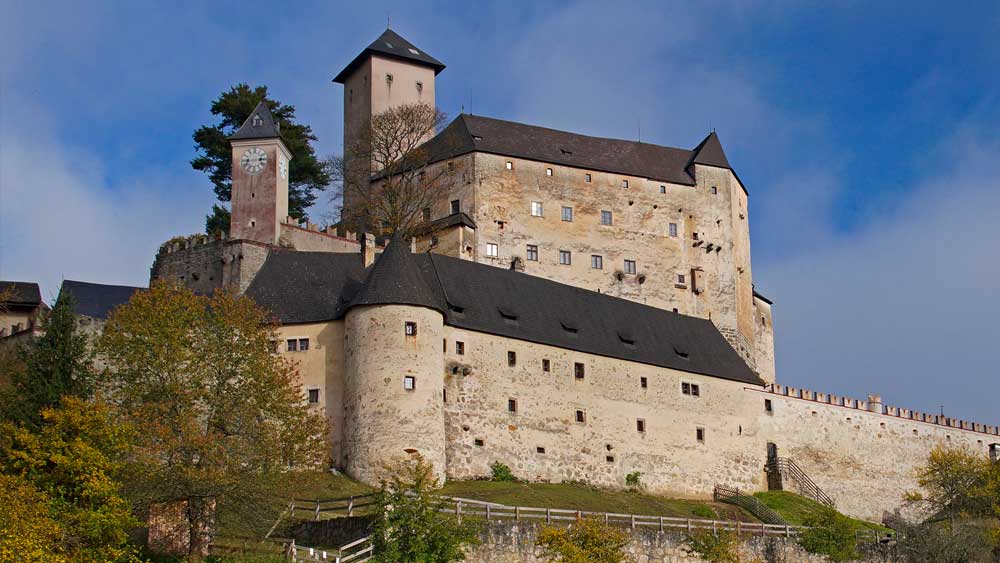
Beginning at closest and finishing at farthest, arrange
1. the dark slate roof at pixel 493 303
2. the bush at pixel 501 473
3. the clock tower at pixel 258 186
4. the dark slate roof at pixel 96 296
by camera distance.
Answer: the bush at pixel 501 473 → the dark slate roof at pixel 493 303 → the dark slate roof at pixel 96 296 → the clock tower at pixel 258 186

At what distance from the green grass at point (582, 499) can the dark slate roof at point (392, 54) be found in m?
35.7

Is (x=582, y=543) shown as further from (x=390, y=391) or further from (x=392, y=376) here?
(x=392, y=376)

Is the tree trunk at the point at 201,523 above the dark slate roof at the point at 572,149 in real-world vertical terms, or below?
below

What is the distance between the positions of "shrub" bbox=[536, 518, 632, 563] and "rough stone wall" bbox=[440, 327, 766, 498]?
10559 millimetres

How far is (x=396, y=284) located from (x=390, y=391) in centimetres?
434

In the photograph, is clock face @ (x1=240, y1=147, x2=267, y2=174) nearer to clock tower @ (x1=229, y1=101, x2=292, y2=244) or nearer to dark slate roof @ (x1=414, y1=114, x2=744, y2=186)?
clock tower @ (x1=229, y1=101, x2=292, y2=244)

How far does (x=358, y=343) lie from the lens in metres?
51.0

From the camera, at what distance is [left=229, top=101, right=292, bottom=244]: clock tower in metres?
62.4

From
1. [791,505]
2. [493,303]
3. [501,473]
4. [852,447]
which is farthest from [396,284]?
[852,447]

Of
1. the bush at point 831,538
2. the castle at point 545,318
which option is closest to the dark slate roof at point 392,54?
the castle at point 545,318

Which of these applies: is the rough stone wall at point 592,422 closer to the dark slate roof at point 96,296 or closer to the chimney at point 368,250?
the chimney at point 368,250

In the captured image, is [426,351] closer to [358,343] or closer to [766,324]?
[358,343]

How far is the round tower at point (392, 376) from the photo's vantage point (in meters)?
49.2

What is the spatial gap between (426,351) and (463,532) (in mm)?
13095
